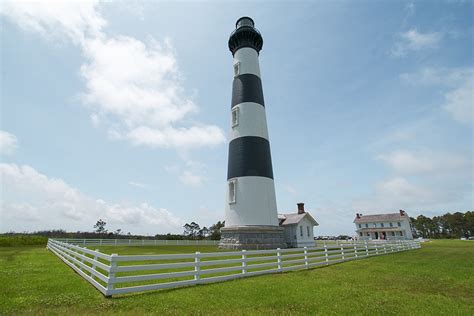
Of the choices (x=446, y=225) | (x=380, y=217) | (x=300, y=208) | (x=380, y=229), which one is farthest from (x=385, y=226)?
(x=446, y=225)

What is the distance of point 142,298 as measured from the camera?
6242 mm

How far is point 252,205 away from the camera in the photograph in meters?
18.0

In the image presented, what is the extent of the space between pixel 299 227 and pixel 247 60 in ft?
53.2

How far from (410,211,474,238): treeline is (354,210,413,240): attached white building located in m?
33.6

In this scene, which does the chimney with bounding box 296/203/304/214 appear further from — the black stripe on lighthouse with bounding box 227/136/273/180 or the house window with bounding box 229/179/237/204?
the house window with bounding box 229/179/237/204

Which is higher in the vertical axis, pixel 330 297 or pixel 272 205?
pixel 272 205

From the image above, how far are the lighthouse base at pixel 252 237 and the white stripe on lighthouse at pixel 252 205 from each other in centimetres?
43

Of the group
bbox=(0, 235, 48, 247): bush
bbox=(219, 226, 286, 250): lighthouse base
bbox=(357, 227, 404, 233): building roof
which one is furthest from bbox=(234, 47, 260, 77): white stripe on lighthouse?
bbox=(357, 227, 404, 233): building roof

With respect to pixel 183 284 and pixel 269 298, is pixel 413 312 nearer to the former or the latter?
pixel 269 298

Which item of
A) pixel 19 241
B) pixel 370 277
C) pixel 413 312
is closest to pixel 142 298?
pixel 413 312

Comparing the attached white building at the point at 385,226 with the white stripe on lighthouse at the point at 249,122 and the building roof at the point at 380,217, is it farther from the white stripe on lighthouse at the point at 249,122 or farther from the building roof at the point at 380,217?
the white stripe on lighthouse at the point at 249,122

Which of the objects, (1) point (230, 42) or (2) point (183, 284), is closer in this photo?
(2) point (183, 284)

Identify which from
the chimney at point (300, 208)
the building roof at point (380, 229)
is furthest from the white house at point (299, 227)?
the building roof at point (380, 229)

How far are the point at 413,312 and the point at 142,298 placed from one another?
6180 millimetres
